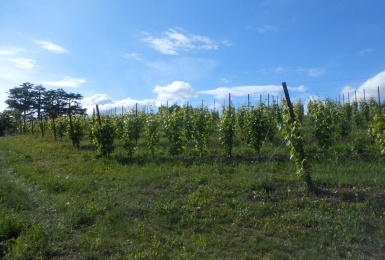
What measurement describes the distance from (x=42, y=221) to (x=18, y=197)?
6.29 ft

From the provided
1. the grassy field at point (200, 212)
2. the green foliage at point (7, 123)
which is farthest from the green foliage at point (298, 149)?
the green foliage at point (7, 123)

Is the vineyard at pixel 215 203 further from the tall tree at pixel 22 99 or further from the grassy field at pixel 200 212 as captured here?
the tall tree at pixel 22 99

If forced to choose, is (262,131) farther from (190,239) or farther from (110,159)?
(190,239)

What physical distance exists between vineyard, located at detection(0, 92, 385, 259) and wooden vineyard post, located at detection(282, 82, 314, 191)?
3cm

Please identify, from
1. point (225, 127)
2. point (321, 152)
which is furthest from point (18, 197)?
point (321, 152)

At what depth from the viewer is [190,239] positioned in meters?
5.82

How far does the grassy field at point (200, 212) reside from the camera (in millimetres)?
5449

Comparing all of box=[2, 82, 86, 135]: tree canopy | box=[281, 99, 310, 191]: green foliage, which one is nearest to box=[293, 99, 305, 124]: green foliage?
box=[281, 99, 310, 191]: green foliage

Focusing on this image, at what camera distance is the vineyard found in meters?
A: 5.53

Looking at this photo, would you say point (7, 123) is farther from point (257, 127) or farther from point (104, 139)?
point (257, 127)

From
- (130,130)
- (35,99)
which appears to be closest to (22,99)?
(35,99)

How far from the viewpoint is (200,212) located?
7.12m

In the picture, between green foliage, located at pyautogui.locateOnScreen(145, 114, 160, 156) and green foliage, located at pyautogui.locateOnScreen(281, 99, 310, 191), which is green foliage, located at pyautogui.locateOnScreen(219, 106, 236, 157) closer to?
green foliage, located at pyautogui.locateOnScreen(145, 114, 160, 156)

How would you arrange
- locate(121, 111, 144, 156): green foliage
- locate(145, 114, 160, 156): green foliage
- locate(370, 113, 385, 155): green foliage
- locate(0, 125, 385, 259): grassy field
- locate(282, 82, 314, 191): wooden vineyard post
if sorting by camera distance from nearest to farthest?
1. locate(0, 125, 385, 259): grassy field
2. locate(370, 113, 385, 155): green foliage
3. locate(282, 82, 314, 191): wooden vineyard post
4. locate(145, 114, 160, 156): green foliage
5. locate(121, 111, 144, 156): green foliage
